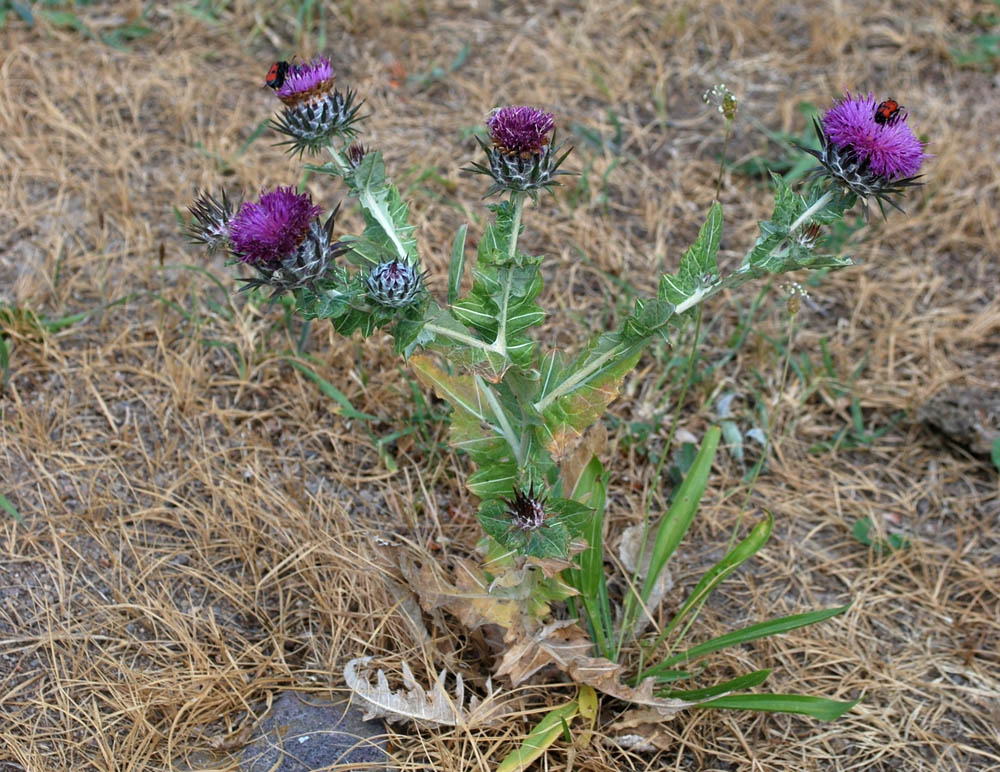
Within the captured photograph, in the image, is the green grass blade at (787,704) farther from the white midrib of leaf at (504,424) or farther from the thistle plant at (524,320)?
the white midrib of leaf at (504,424)

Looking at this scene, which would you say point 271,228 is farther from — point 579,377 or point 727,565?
point 727,565

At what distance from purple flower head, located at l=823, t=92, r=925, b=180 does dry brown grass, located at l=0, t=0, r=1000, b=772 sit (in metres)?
1.48

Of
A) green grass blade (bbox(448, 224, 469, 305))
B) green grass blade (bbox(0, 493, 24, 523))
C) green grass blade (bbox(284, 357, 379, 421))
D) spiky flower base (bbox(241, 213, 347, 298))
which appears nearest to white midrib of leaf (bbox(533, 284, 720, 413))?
green grass blade (bbox(448, 224, 469, 305))

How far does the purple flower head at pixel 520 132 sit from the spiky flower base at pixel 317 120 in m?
0.34

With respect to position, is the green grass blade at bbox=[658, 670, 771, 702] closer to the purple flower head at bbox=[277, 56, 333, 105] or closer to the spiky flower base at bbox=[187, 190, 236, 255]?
the spiky flower base at bbox=[187, 190, 236, 255]

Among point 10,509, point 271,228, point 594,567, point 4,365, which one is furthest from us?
point 4,365

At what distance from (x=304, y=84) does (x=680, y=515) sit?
1.60 m

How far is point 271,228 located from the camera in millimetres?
1826

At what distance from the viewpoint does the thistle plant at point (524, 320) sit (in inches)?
76.4

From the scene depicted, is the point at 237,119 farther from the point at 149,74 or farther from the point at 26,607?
the point at 26,607

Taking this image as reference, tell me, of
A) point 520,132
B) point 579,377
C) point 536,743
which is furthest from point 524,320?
point 536,743

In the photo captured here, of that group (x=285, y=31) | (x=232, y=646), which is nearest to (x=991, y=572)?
(x=232, y=646)

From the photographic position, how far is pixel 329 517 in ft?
9.49

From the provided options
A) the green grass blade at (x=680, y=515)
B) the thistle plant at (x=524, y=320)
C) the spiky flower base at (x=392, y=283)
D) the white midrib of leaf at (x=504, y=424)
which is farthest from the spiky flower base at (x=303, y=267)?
the green grass blade at (x=680, y=515)
